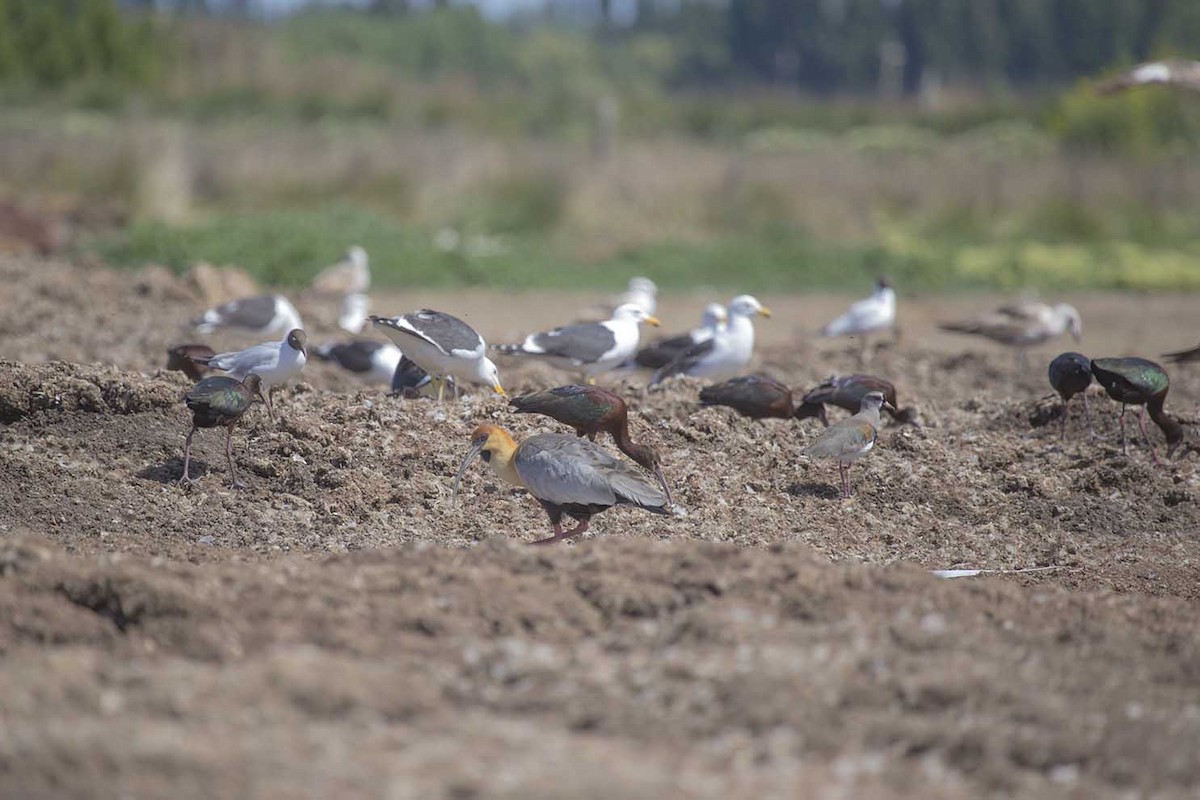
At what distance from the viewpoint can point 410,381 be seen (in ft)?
31.1

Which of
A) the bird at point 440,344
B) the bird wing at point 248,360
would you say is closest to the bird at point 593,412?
the bird at point 440,344

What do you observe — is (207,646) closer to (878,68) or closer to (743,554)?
(743,554)

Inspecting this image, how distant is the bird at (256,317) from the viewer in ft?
36.8

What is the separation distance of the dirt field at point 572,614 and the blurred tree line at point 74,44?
97.6 ft

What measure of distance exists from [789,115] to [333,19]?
3541cm

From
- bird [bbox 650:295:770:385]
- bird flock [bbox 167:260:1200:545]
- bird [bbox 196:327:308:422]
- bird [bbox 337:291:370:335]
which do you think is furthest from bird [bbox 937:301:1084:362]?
bird [bbox 196:327:308:422]

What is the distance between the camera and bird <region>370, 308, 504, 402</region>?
8.46m

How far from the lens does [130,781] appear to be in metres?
3.64

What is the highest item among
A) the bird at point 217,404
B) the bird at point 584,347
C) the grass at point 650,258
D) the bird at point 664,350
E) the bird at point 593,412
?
the bird at point 217,404

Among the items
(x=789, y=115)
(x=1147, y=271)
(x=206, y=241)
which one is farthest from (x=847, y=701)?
(x=789, y=115)

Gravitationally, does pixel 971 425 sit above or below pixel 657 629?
below

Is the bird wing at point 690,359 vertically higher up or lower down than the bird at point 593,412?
lower down

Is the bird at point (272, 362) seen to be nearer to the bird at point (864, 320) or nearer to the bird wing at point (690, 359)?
the bird wing at point (690, 359)

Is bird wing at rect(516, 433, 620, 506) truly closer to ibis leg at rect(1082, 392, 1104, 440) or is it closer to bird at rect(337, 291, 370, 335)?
ibis leg at rect(1082, 392, 1104, 440)
